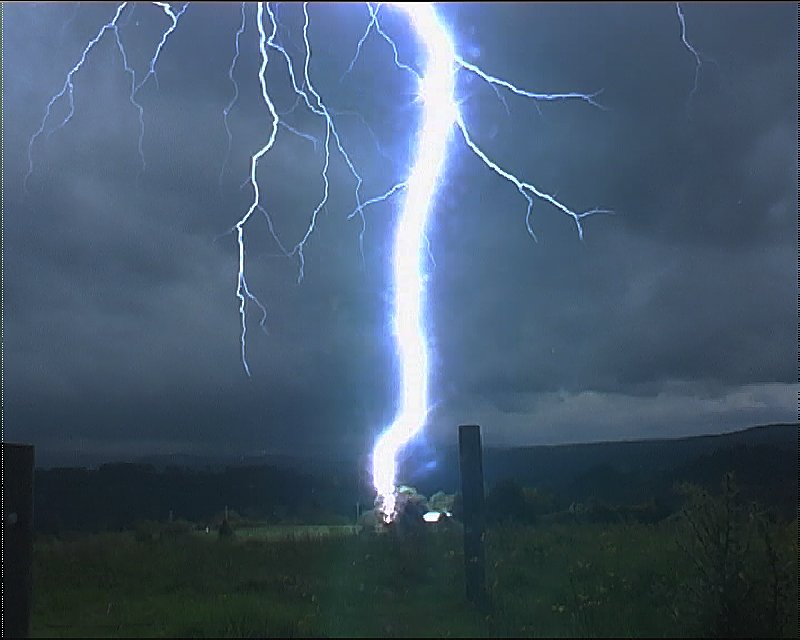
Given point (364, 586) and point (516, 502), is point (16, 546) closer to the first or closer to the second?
point (364, 586)

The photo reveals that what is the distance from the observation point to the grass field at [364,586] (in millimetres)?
6762

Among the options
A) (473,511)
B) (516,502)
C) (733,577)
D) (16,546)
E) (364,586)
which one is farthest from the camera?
(516,502)

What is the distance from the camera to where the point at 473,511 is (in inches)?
305

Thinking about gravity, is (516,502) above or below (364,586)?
above

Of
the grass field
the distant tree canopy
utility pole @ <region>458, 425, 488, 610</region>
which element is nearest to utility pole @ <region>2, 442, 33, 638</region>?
the grass field

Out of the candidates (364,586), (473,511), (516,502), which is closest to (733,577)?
(473,511)

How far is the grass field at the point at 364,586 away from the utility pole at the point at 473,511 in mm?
218

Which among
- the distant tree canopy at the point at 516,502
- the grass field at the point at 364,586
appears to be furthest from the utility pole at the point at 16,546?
the distant tree canopy at the point at 516,502

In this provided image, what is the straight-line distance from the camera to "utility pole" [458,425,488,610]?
7.66 meters

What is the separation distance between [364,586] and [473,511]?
141 centimetres

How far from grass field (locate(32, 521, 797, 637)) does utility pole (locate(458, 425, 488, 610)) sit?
22 centimetres

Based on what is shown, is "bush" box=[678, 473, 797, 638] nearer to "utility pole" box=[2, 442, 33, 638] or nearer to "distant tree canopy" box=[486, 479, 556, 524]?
"utility pole" box=[2, 442, 33, 638]

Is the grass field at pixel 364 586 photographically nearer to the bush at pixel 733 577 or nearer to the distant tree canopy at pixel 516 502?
the bush at pixel 733 577

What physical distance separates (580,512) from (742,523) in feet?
25.6
